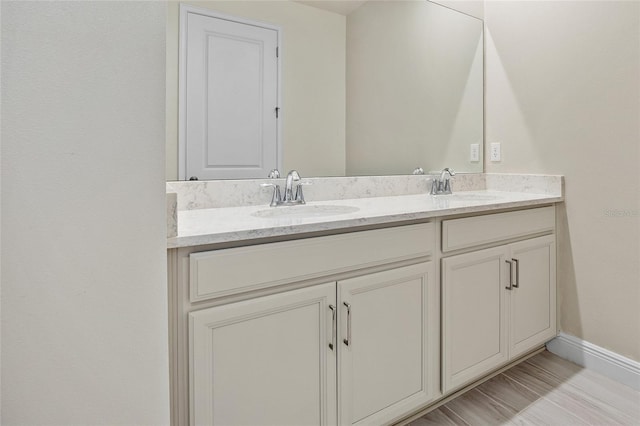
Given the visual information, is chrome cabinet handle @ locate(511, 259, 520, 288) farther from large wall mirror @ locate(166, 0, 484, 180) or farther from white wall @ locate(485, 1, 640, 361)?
large wall mirror @ locate(166, 0, 484, 180)

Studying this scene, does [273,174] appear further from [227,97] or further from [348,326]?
[348,326]

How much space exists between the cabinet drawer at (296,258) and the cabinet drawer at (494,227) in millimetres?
133

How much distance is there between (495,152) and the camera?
2250mm

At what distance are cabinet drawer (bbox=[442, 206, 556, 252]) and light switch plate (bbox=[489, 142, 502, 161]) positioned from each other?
0.46 meters

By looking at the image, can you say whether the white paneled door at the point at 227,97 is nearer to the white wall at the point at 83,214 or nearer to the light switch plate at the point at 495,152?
the white wall at the point at 83,214

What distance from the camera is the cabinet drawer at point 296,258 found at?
0.94 metres

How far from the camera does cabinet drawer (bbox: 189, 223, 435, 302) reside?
0.94m

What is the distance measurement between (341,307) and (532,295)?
114cm

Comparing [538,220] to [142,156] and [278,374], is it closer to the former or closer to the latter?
[278,374]

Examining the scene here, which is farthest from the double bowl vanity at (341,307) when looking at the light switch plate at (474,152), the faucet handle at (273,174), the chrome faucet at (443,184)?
the light switch plate at (474,152)

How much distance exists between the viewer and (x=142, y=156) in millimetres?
706

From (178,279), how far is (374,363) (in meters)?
0.70

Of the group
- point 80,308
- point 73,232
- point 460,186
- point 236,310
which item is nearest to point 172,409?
point 236,310

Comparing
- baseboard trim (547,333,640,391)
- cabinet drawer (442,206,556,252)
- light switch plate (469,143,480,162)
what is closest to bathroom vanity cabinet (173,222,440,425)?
cabinet drawer (442,206,556,252)
